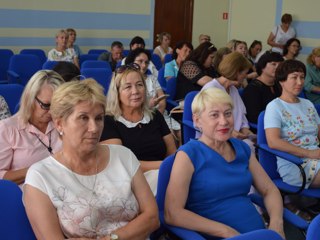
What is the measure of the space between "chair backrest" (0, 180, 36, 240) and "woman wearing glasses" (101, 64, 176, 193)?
0.96 m

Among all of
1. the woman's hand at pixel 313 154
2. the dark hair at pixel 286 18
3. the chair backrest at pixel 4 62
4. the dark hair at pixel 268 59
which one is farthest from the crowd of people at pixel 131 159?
the dark hair at pixel 286 18

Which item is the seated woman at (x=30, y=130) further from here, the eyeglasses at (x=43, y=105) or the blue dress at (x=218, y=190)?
the blue dress at (x=218, y=190)

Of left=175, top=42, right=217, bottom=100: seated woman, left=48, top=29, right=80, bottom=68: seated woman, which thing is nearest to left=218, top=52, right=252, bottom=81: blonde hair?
left=175, top=42, right=217, bottom=100: seated woman

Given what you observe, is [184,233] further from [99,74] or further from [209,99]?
[99,74]

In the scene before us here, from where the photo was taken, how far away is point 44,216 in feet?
5.31

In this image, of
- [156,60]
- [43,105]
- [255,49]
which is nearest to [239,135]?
[43,105]

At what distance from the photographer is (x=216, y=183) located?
2055mm

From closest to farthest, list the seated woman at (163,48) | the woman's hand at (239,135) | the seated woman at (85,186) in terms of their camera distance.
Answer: the seated woman at (85,186)
the woman's hand at (239,135)
the seated woman at (163,48)

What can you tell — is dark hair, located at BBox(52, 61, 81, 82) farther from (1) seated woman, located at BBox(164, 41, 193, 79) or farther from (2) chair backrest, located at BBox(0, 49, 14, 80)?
(2) chair backrest, located at BBox(0, 49, 14, 80)

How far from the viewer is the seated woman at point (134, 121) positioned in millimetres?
2680

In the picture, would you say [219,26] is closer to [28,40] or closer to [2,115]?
[28,40]

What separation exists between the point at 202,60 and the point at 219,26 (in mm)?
5613

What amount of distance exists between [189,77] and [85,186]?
2.95m

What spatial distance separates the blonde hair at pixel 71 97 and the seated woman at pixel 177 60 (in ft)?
11.9
